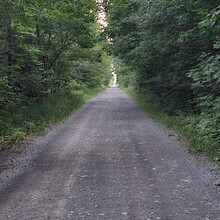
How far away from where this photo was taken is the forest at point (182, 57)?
33.3 ft

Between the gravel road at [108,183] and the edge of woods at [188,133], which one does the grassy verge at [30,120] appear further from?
the edge of woods at [188,133]

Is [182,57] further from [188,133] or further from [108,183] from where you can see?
[108,183]

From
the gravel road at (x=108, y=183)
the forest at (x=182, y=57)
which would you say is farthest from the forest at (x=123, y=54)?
the gravel road at (x=108, y=183)

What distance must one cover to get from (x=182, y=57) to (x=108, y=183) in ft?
28.8

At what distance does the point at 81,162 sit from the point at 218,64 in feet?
15.5

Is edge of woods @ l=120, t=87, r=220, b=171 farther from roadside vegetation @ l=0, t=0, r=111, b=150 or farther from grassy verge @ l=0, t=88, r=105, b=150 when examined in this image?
roadside vegetation @ l=0, t=0, r=111, b=150

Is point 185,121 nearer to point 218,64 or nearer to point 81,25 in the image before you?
point 218,64

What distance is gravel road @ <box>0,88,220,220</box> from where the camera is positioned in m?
5.28

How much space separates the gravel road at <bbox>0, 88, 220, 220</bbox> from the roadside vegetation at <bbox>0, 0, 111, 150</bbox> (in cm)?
205

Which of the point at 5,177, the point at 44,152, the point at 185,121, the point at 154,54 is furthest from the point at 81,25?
the point at 5,177

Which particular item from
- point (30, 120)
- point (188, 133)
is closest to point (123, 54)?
point (30, 120)

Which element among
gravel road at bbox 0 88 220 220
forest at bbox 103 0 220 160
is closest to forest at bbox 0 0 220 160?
forest at bbox 103 0 220 160

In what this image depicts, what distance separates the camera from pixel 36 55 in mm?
18125

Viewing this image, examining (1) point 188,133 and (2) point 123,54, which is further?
(2) point 123,54
